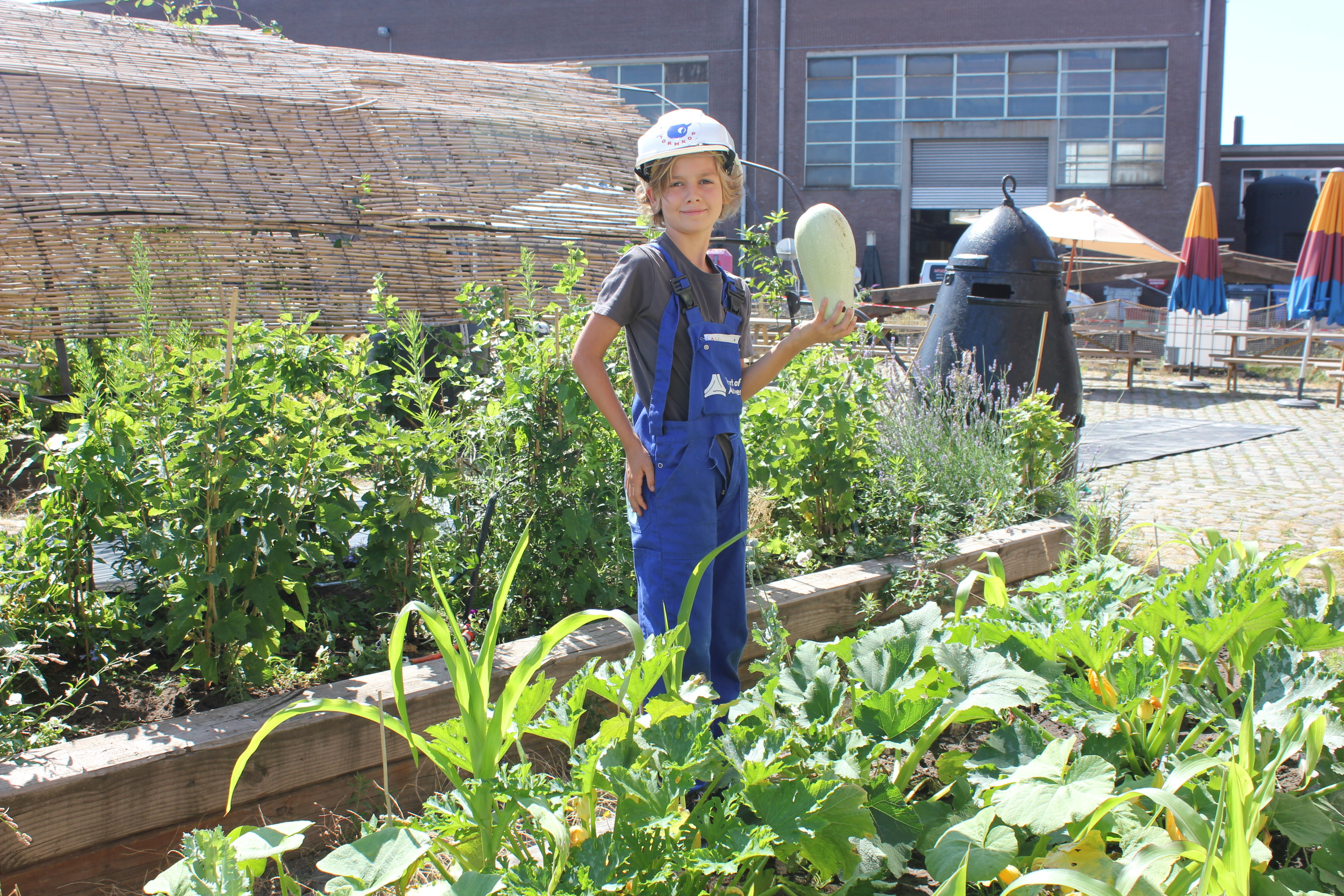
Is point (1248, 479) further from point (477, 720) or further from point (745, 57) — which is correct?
point (745, 57)

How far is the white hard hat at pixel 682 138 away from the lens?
7.22 ft

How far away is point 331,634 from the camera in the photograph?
8.73 feet

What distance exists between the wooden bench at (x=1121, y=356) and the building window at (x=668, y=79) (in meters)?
17.8

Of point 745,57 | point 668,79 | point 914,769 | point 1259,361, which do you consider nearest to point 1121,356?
point 1259,361

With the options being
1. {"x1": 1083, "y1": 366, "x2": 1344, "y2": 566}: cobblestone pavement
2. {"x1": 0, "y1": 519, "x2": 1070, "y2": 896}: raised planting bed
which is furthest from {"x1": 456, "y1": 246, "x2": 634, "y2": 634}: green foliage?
{"x1": 1083, "y1": 366, "x2": 1344, "y2": 566}: cobblestone pavement

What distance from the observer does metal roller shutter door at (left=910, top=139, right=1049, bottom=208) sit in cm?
2816

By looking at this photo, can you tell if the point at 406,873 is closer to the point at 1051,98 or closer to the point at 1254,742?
the point at 1254,742

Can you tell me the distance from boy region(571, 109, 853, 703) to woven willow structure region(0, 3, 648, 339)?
2655 mm

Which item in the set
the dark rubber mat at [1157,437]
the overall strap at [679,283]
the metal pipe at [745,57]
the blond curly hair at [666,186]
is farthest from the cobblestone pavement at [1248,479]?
the metal pipe at [745,57]

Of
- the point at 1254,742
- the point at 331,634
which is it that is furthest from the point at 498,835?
the point at 1254,742

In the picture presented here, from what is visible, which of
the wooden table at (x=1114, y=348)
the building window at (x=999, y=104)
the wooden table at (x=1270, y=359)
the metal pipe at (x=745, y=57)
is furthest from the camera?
the metal pipe at (x=745, y=57)

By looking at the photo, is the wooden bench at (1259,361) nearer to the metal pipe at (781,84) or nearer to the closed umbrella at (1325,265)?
the closed umbrella at (1325,265)

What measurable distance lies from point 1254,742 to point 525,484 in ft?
6.62

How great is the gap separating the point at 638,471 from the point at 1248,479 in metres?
6.43
